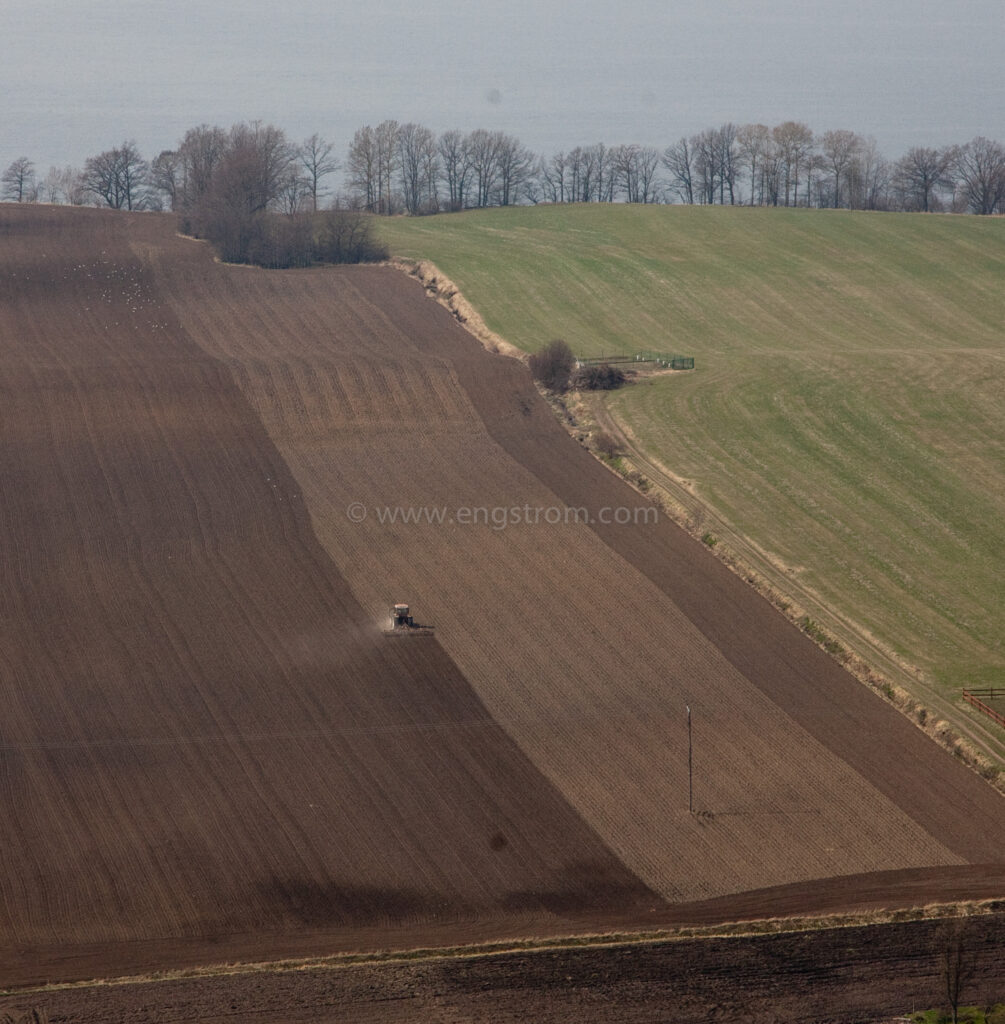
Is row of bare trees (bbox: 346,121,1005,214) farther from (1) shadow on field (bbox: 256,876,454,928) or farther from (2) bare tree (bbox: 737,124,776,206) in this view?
(1) shadow on field (bbox: 256,876,454,928)

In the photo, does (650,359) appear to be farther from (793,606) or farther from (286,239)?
(793,606)

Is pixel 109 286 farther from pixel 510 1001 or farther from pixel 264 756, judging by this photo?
pixel 510 1001

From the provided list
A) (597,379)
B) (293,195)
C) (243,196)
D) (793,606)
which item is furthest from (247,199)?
(793,606)

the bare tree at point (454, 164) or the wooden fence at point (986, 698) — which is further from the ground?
the bare tree at point (454, 164)

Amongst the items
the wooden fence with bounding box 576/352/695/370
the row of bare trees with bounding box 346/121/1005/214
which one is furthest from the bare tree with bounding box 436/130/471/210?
the wooden fence with bounding box 576/352/695/370

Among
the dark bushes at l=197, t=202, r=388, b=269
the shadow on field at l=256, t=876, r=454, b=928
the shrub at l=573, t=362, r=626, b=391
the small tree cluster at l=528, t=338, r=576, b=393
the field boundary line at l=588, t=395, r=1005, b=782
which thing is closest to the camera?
the shadow on field at l=256, t=876, r=454, b=928

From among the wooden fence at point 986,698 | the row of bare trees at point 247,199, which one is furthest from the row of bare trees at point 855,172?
the wooden fence at point 986,698

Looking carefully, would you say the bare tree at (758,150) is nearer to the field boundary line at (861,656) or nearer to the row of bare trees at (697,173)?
the row of bare trees at (697,173)
